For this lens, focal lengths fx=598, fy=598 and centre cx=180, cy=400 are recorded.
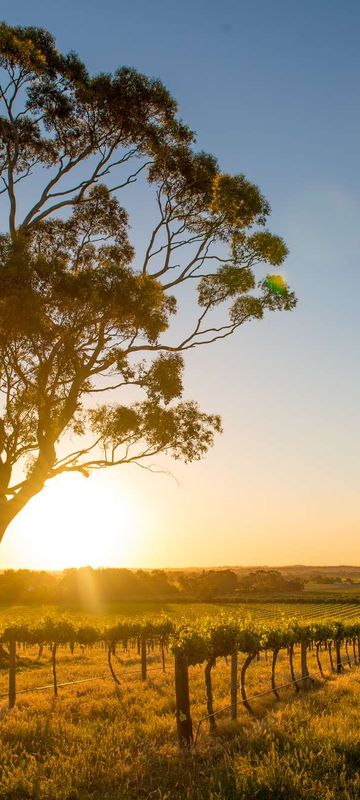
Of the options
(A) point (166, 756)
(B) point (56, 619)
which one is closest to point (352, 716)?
(A) point (166, 756)

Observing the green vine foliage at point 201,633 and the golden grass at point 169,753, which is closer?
the golden grass at point 169,753

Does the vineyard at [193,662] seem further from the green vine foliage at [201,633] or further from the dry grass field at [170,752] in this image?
the dry grass field at [170,752]

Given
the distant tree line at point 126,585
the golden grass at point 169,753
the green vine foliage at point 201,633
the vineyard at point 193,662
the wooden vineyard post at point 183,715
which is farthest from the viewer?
the distant tree line at point 126,585

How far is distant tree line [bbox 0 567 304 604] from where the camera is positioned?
113 m

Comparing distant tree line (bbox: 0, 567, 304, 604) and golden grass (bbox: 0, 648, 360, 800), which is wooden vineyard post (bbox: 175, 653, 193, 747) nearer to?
golden grass (bbox: 0, 648, 360, 800)

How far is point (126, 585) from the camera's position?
137 m

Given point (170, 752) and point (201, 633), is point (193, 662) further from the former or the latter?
point (170, 752)

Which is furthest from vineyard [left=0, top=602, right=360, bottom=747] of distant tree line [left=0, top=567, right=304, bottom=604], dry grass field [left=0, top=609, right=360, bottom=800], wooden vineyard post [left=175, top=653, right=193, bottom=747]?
distant tree line [left=0, top=567, right=304, bottom=604]

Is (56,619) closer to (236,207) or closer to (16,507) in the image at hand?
(16,507)

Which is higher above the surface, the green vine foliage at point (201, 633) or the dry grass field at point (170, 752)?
the green vine foliage at point (201, 633)

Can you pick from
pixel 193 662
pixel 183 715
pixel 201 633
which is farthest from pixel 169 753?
pixel 201 633

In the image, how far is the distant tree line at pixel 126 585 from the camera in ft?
370

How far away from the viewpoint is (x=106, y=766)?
10312 millimetres

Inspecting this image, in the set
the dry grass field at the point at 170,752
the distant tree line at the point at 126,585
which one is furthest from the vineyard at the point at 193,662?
the distant tree line at the point at 126,585
